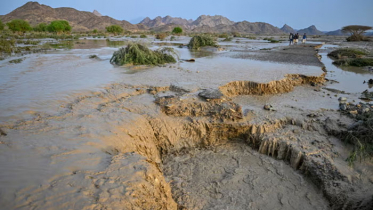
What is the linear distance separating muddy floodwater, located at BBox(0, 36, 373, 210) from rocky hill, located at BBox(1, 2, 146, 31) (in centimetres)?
9323

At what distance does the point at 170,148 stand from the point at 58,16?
113 metres

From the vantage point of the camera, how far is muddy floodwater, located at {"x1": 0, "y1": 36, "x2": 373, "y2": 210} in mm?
2625

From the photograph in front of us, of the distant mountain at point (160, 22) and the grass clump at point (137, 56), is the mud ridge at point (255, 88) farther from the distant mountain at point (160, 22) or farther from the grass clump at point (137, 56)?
the distant mountain at point (160, 22)

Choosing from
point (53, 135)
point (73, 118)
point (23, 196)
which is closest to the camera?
point (23, 196)

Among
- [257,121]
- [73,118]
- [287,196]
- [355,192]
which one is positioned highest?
[73,118]

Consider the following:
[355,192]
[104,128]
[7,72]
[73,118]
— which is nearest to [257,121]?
[355,192]

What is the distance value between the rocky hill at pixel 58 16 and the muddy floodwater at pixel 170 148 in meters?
93.2

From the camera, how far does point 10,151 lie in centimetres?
310

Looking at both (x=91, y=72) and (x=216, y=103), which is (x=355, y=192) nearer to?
(x=216, y=103)

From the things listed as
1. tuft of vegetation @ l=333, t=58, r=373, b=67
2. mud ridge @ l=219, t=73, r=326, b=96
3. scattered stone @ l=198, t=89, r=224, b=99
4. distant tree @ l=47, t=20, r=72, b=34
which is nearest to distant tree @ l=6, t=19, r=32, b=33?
distant tree @ l=47, t=20, r=72, b=34

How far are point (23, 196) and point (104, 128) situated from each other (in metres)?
1.90

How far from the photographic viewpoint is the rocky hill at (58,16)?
87.5 metres

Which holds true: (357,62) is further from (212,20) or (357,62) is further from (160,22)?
(160,22)

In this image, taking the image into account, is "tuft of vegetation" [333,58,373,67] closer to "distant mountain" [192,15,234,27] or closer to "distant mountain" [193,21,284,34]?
"distant mountain" [193,21,284,34]
